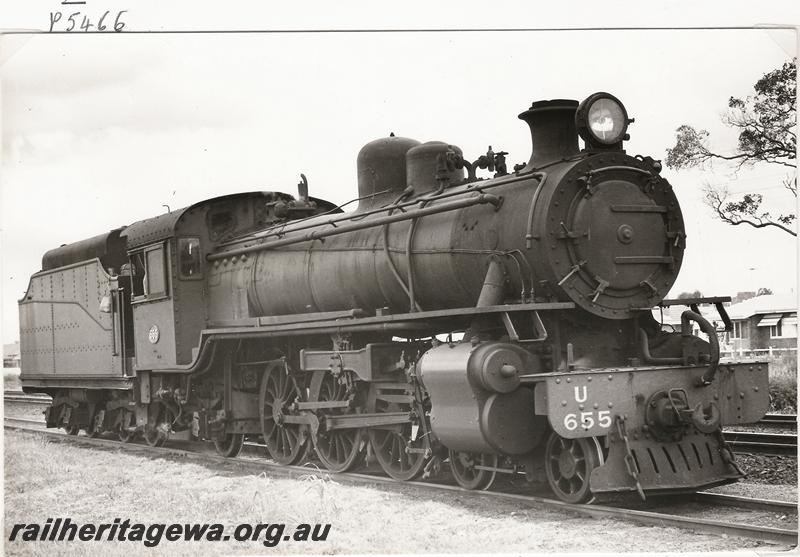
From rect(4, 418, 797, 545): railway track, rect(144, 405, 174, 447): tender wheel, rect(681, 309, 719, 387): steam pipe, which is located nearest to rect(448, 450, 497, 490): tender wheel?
rect(4, 418, 797, 545): railway track

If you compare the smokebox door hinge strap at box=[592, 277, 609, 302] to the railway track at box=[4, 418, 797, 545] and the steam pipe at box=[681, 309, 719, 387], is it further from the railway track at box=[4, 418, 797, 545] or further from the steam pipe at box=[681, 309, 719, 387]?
the railway track at box=[4, 418, 797, 545]

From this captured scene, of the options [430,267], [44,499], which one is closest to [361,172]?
[430,267]

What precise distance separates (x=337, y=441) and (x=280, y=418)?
3.55 ft

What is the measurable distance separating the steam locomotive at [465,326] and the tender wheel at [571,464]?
27 mm

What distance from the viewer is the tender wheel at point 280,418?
38.3 ft

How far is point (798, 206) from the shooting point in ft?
24.2

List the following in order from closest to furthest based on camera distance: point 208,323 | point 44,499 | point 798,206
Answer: point 798,206
point 44,499
point 208,323

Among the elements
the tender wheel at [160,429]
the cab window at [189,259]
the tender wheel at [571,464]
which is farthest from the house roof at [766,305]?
the tender wheel at [160,429]

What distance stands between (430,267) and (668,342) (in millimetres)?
2479

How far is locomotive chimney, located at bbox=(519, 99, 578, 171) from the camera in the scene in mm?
8664

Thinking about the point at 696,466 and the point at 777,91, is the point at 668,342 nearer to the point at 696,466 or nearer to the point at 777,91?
the point at 696,466

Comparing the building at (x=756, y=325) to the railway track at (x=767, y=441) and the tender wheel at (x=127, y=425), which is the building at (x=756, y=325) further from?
the tender wheel at (x=127, y=425)

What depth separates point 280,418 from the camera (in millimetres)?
11781

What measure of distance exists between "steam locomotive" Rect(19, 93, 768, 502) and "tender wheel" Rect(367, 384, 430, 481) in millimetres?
26
